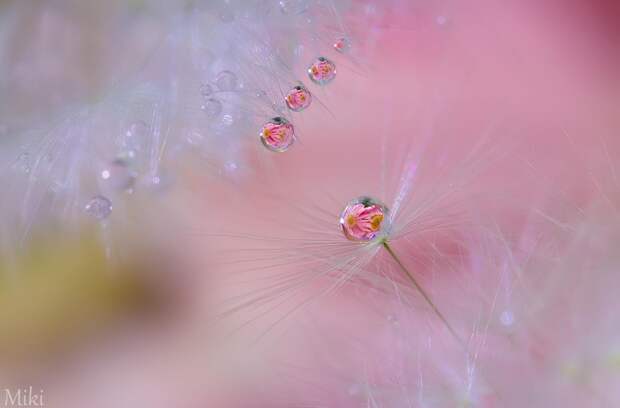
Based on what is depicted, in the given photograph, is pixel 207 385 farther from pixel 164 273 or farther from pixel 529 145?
pixel 529 145

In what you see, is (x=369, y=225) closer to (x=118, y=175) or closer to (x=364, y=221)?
(x=364, y=221)

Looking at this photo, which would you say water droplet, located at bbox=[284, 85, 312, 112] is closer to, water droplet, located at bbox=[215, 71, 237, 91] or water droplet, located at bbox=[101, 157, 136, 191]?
water droplet, located at bbox=[215, 71, 237, 91]

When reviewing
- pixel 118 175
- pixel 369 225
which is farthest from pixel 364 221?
pixel 118 175

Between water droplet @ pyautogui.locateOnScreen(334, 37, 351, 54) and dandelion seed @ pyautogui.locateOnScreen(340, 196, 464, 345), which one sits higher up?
water droplet @ pyautogui.locateOnScreen(334, 37, 351, 54)

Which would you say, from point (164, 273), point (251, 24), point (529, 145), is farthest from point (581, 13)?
point (164, 273)

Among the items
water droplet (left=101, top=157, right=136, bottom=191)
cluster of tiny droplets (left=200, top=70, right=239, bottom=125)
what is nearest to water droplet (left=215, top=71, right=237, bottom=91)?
cluster of tiny droplets (left=200, top=70, right=239, bottom=125)

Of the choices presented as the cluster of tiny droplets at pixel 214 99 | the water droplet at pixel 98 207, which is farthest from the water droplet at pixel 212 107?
the water droplet at pixel 98 207

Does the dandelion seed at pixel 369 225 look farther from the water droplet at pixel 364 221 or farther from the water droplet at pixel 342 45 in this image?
the water droplet at pixel 342 45
